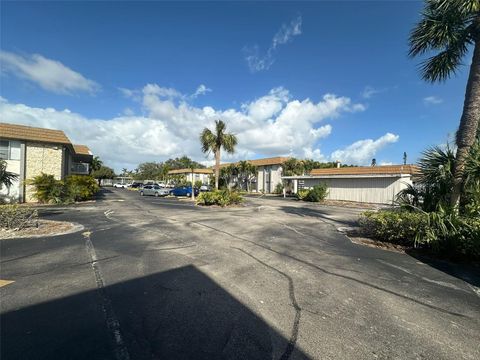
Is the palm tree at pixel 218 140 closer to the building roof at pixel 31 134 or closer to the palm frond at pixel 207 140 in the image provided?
the palm frond at pixel 207 140

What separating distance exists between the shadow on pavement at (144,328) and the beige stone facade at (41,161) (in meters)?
20.5

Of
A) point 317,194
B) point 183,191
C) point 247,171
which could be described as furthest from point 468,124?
point 247,171

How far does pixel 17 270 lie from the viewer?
17.2ft

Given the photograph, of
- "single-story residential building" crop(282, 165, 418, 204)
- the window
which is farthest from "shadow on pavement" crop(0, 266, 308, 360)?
"single-story residential building" crop(282, 165, 418, 204)

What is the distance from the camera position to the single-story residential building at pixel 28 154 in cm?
1888

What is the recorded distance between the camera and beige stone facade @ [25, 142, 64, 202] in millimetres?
19719

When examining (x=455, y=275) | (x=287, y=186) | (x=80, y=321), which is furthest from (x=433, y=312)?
(x=287, y=186)

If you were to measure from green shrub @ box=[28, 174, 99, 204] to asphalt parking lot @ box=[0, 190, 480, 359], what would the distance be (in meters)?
14.0

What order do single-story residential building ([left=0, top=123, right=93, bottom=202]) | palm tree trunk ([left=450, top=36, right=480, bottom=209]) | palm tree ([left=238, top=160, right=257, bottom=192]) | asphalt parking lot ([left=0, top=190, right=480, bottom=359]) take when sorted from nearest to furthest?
asphalt parking lot ([left=0, top=190, right=480, bottom=359]) → palm tree trunk ([left=450, top=36, right=480, bottom=209]) → single-story residential building ([left=0, top=123, right=93, bottom=202]) → palm tree ([left=238, top=160, right=257, bottom=192])

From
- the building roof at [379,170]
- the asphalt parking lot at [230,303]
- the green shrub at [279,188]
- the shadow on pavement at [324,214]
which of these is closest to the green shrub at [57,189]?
the asphalt parking lot at [230,303]

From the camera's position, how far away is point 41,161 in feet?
67.4

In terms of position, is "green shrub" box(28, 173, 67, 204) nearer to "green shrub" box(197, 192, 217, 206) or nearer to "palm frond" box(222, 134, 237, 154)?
"green shrub" box(197, 192, 217, 206)

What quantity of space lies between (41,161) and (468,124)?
2619 centimetres

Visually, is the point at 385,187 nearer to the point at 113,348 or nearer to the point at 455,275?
the point at 455,275
